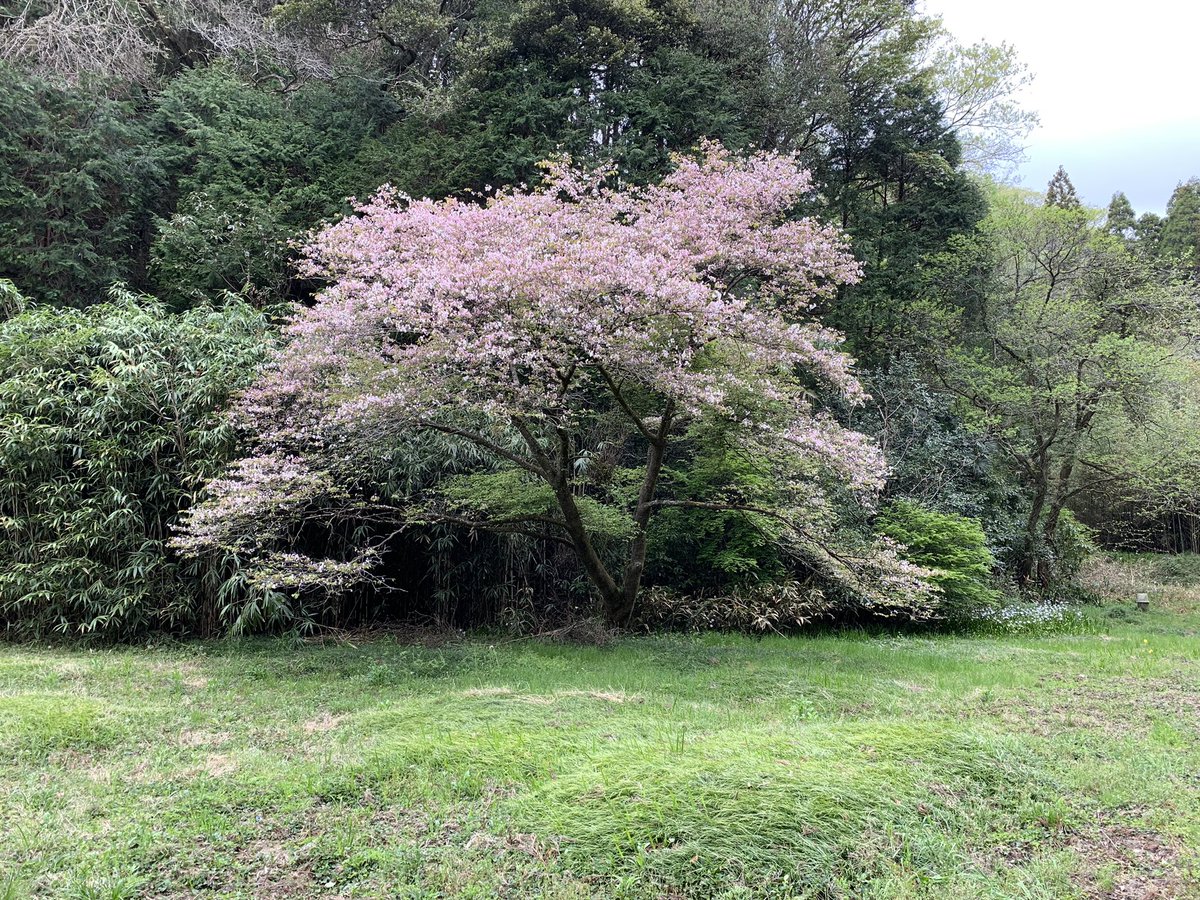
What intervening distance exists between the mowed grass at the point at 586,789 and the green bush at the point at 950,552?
318 cm

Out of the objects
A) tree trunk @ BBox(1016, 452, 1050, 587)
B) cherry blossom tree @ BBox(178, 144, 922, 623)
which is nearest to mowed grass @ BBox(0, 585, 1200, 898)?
cherry blossom tree @ BBox(178, 144, 922, 623)

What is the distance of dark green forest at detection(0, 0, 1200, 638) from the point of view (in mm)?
6414

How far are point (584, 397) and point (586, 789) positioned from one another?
4.96 meters

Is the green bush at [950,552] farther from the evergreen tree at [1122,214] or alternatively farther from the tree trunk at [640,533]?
the evergreen tree at [1122,214]

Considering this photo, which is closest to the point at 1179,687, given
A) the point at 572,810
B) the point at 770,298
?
the point at 770,298

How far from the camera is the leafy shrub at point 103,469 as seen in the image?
6.23m

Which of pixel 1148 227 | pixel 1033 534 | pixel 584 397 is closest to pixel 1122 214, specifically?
pixel 1148 227

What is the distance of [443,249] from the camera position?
17.1 ft

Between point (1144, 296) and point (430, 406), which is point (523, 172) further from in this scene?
point (1144, 296)

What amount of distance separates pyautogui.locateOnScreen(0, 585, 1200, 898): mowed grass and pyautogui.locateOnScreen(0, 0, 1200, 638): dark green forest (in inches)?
65.1

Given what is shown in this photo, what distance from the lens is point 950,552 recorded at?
841 cm

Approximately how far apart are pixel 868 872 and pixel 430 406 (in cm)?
391

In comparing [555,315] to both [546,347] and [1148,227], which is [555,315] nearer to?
[546,347]

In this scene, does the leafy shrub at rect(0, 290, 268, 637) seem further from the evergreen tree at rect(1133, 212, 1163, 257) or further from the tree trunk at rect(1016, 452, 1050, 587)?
the evergreen tree at rect(1133, 212, 1163, 257)
